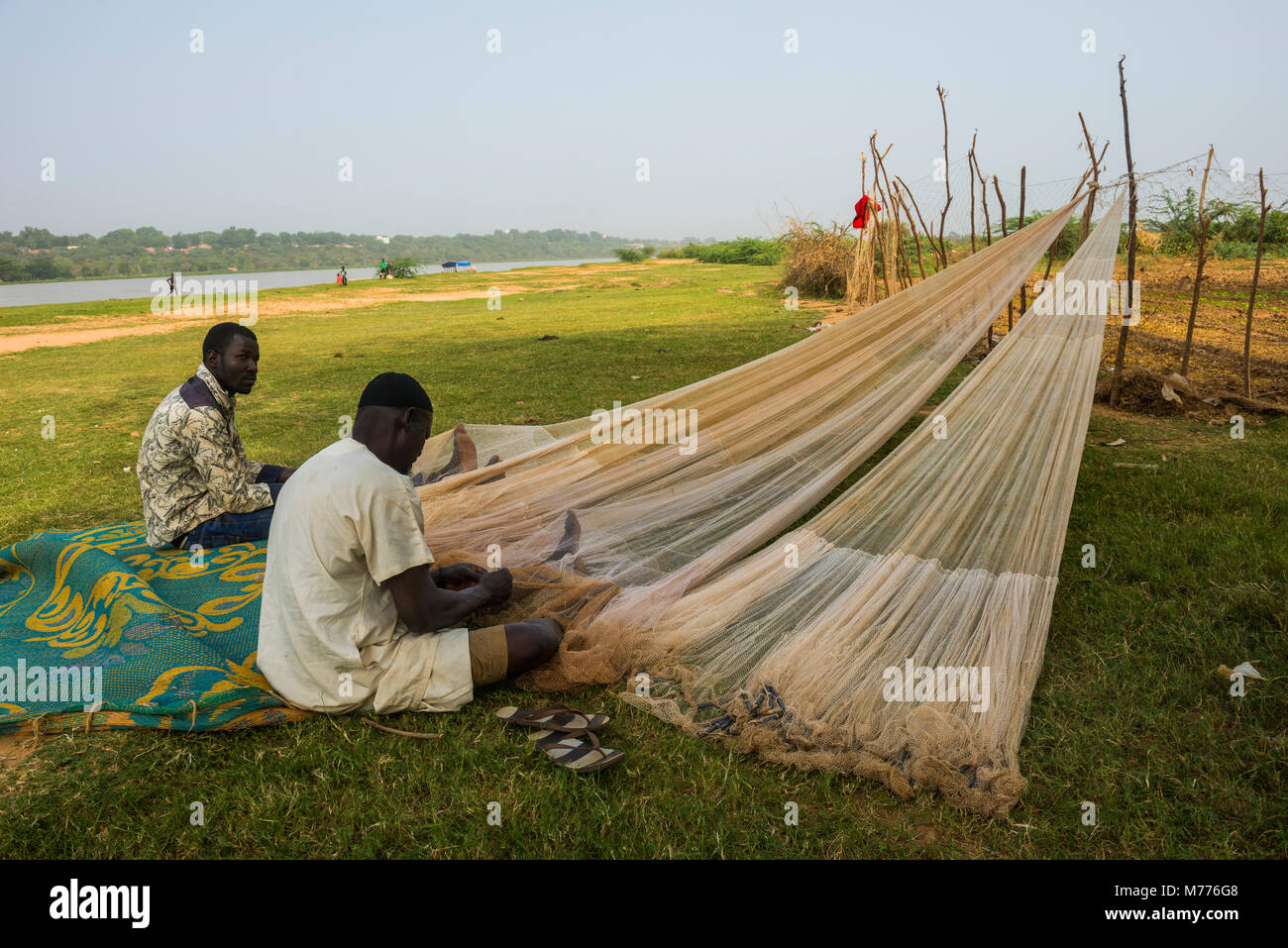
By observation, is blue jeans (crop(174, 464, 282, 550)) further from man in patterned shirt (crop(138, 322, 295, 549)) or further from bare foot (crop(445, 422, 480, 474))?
bare foot (crop(445, 422, 480, 474))

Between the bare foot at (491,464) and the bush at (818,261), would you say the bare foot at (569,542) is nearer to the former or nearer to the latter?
the bare foot at (491,464)

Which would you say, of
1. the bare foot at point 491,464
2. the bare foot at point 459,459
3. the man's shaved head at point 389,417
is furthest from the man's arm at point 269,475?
the man's shaved head at point 389,417

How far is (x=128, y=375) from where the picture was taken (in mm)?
10812

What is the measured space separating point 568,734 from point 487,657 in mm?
391

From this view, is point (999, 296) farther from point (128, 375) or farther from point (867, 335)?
point (128, 375)

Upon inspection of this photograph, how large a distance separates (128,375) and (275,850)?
10748 millimetres

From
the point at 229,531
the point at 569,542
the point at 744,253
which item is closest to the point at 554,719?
the point at 569,542

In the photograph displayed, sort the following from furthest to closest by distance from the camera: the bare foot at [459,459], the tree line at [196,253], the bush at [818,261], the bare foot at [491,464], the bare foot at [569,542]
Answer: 1. the tree line at [196,253]
2. the bush at [818,261]
3. the bare foot at [459,459]
4. the bare foot at [491,464]
5. the bare foot at [569,542]

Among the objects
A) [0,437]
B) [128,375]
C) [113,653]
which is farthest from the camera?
[128,375]

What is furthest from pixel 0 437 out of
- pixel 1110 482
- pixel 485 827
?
pixel 1110 482

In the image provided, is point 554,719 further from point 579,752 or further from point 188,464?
point 188,464

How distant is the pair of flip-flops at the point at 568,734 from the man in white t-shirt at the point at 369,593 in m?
0.19

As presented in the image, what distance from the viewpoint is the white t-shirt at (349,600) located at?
2.39 meters

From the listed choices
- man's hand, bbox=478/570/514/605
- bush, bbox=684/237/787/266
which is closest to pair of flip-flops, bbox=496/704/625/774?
man's hand, bbox=478/570/514/605
